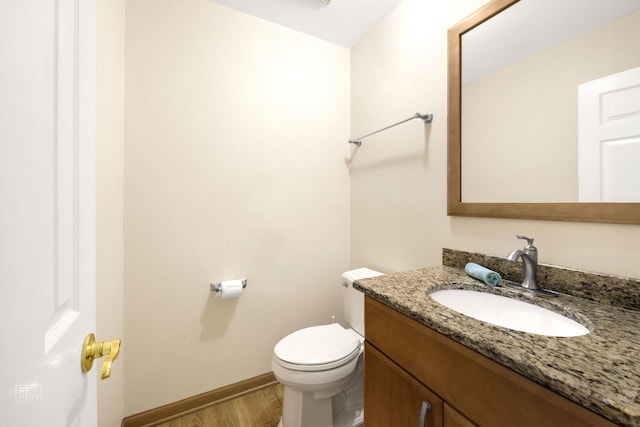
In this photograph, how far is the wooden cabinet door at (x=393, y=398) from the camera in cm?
66

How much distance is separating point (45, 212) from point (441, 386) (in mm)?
863

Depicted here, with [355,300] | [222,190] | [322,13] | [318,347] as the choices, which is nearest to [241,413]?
[318,347]

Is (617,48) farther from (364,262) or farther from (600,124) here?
(364,262)

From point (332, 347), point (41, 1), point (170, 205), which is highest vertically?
point (41, 1)

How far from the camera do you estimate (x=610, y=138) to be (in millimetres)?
772

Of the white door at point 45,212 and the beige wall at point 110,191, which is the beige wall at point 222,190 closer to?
the beige wall at point 110,191

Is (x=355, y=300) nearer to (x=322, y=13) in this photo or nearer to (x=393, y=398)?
(x=393, y=398)

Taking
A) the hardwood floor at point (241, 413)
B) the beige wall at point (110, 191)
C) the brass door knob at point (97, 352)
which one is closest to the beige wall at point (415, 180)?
the hardwood floor at point (241, 413)

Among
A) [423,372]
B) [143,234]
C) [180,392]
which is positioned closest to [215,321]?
[180,392]

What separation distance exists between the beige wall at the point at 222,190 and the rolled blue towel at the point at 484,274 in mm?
1039

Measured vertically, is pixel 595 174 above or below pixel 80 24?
below

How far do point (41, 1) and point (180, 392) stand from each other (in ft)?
5.85

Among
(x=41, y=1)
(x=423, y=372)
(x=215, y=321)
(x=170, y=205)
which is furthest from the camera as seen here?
(x=215, y=321)

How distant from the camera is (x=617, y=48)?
76 cm
